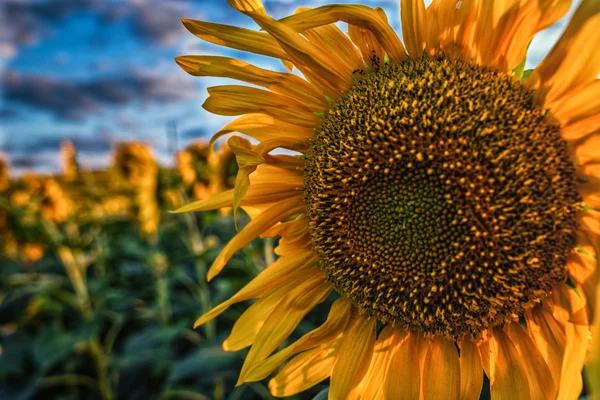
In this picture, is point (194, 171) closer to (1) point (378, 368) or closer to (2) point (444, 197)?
(1) point (378, 368)

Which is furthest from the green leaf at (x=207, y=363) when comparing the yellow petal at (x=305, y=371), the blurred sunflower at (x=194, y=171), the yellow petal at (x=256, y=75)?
the yellow petal at (x=256, y=75)

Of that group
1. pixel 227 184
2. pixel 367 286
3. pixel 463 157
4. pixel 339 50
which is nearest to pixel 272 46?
pixel 339 50

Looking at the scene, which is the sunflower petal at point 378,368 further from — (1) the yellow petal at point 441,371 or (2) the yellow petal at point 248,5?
(2) the yellow petal at point 248,5

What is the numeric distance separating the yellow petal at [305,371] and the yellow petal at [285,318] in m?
0.07

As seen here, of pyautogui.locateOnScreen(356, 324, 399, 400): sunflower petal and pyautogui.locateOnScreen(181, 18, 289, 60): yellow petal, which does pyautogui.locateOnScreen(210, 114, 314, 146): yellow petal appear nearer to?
pyautogui.locateOnScreen(181, 18, 289, 60): yellow petal

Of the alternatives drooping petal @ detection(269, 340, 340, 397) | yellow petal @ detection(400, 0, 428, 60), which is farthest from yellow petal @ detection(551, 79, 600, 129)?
drooping petal @ detection(269, 340, 340, 397)

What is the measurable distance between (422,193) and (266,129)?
0.44 meters

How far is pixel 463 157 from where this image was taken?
101cm

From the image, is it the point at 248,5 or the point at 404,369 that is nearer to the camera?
the point at 248,5

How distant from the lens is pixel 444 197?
1.03 meters

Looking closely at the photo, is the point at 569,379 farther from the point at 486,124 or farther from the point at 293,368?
the point at 293,368

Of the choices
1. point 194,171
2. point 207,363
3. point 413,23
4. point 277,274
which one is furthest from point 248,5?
point 194,171

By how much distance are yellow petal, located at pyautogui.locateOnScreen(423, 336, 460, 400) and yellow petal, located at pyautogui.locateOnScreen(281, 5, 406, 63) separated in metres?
0.73

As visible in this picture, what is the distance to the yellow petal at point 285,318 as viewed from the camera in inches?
48.5
